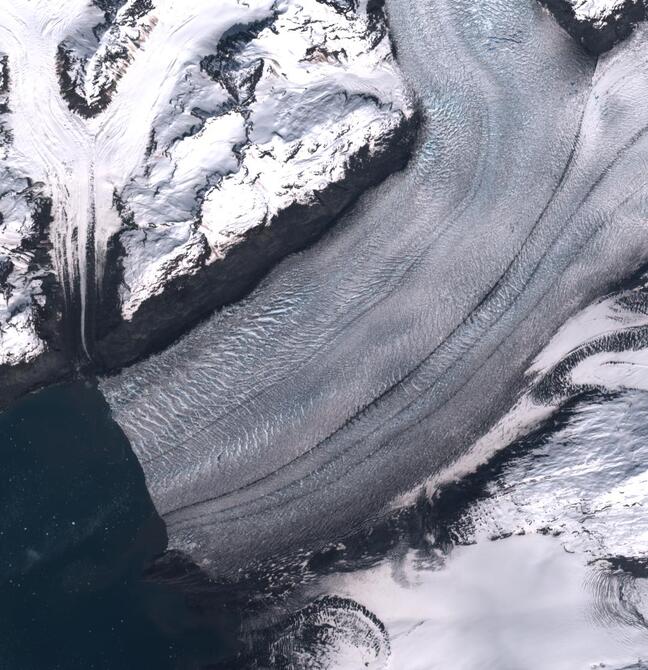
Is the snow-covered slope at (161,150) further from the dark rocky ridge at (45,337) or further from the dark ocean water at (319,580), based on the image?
the dark ocean water at (319,580)

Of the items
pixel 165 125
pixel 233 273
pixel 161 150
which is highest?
pixel 165 125

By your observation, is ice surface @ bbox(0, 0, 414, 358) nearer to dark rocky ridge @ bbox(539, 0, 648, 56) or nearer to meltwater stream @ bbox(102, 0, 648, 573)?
meltwater stream @ bbox(102, 0, 648, 573)

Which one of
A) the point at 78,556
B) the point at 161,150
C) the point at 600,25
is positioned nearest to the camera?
the point at 78,556

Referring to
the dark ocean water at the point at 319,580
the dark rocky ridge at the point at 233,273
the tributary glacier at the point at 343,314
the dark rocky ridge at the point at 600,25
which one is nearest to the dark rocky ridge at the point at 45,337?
the tributary glacier at the point at 343,314

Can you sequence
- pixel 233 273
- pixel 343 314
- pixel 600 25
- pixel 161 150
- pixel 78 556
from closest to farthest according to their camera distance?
pixel 78 556 → pixel 161 150 → pixel 233 273 → pixel 343 314 → pixel 600 25

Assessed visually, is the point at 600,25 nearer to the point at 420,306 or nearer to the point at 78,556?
the point at 420,306

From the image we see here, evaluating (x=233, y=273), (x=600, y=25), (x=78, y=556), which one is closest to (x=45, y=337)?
(x=233, y=273)
